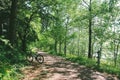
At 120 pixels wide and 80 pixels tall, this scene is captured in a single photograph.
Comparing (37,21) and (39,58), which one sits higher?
(37,21)

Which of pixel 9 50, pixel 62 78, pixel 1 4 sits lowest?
pixel 62 78

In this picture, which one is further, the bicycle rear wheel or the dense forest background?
the bicycle rear wheel

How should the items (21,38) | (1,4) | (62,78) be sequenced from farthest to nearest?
(21,38) < (1,4) < (62,78)

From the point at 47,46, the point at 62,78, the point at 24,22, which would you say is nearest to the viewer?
the point at 62,78

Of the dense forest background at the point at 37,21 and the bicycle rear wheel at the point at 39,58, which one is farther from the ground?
the dense forest background at the point at 37,21

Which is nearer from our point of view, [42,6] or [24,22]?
[24,22]

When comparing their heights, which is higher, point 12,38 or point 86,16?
point 86,16

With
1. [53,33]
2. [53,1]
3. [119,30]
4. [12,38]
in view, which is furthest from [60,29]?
[12,38]

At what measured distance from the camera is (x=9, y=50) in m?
19.4

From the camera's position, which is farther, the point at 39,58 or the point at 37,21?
the point at 37,21

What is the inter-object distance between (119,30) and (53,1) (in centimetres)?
1822

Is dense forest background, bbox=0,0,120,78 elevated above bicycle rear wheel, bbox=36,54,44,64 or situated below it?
above

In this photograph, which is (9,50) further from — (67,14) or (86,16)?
(67,14)

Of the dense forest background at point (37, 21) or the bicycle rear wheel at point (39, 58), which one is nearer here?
the dense forest background at point (37, 21)
